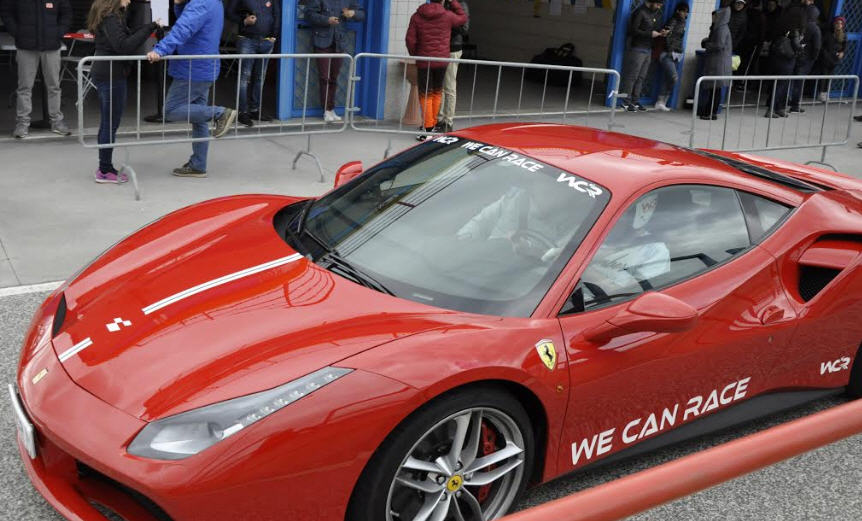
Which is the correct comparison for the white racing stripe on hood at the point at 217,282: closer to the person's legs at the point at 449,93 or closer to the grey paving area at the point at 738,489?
the grey paving area at the point at 738,489

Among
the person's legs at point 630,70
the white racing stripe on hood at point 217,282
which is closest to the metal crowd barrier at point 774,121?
the person's legs at point 630,70

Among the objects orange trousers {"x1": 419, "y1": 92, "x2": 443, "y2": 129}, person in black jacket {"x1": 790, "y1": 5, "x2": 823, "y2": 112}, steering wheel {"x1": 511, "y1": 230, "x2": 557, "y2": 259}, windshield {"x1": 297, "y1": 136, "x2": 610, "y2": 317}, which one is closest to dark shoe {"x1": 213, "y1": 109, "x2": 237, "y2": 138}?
orange trousers {"x1": 419, "y1": 92, "x2": 443, "y2": 129}

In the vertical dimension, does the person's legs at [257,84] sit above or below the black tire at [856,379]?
above

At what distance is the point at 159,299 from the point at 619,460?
6.06 feet

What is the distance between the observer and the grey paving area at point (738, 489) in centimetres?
368

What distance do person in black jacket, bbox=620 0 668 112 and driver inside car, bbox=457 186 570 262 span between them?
1051cm

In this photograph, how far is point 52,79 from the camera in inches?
368

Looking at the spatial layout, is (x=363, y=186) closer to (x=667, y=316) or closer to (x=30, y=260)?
(x=667, y=316)

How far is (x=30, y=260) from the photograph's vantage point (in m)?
6.28

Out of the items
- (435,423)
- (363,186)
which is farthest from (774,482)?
(363,186)

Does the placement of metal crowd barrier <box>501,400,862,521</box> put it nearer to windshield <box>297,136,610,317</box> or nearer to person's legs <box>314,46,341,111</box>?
windshield <box>297,136,610,317</box>

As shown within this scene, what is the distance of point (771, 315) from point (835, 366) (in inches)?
25.8

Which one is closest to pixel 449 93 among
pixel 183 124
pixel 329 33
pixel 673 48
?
pixel 329 33

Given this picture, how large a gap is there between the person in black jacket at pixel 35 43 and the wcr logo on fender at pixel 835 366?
752cm
